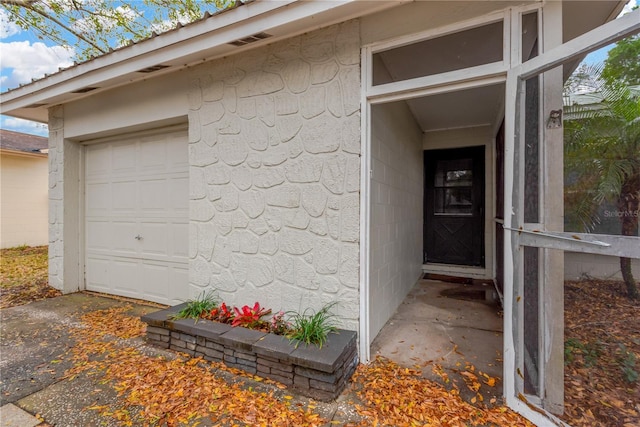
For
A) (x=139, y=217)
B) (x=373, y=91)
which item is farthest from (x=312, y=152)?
(x=139, y=217)

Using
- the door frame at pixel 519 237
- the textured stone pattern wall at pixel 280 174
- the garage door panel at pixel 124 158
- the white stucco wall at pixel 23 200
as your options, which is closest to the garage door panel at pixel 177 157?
the textured stone pattern wall at pixel 280 174

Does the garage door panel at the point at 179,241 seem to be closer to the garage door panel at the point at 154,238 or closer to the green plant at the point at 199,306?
the garage door panel at the point at 154,238

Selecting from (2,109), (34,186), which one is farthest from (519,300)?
(34,186)

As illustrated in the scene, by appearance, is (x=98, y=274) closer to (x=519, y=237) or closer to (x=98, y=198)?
(x=98, y=198)

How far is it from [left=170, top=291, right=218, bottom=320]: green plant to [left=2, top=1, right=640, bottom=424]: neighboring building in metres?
0.12

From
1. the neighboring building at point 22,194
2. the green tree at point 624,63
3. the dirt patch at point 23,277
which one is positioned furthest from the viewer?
the neighboring building at point 22,194

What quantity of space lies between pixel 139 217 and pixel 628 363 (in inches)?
197

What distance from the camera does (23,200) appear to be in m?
8.92

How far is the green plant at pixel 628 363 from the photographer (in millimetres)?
1486

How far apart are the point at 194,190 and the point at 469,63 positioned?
117 inches

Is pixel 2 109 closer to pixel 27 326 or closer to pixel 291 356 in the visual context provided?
pixel 27 326

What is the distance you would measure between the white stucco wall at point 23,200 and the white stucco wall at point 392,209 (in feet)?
A: 37.4

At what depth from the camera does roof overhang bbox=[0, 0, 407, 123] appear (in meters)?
2.25

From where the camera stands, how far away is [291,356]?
6.86 ft
